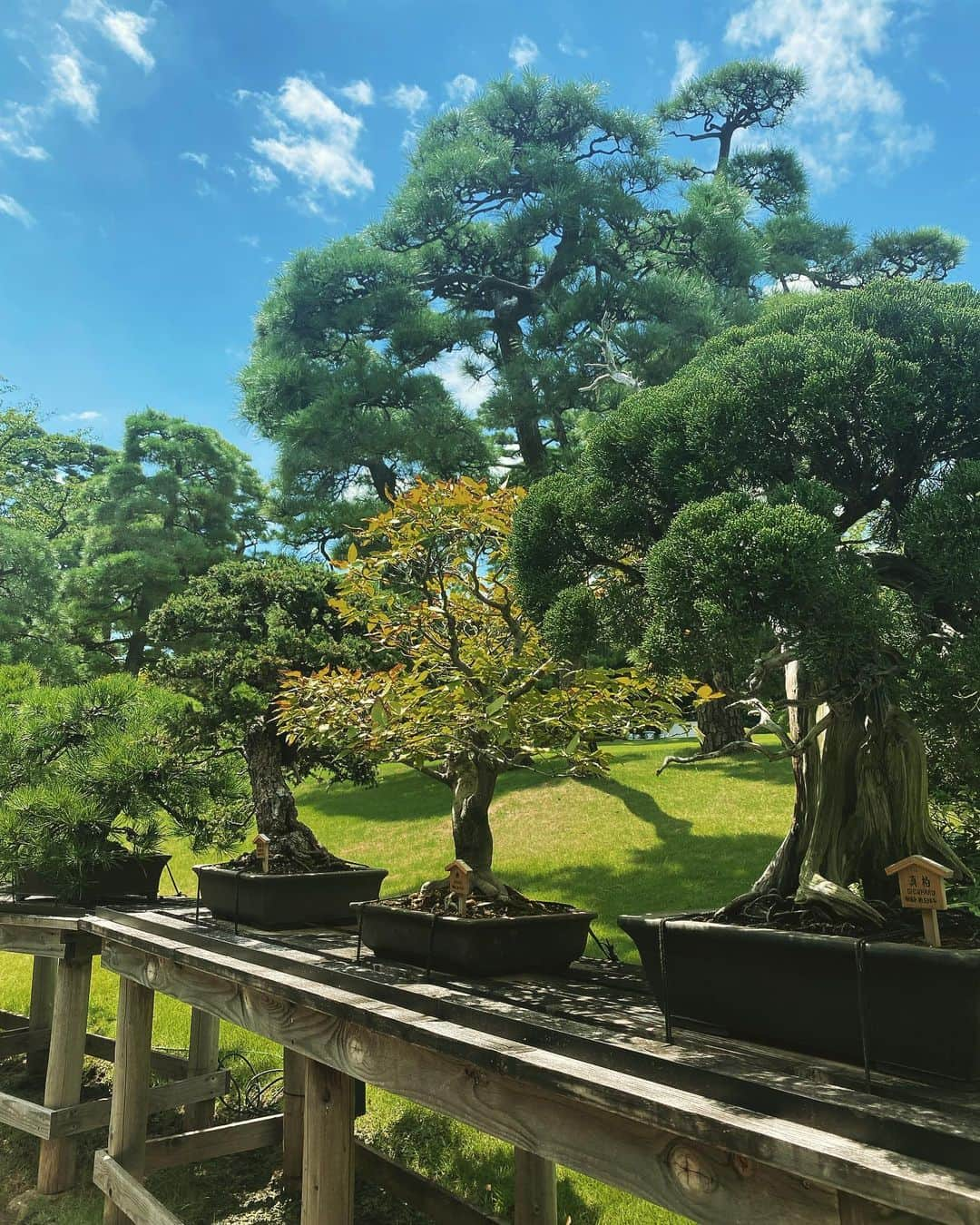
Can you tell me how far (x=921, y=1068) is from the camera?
1.42 m

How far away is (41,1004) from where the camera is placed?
5.18 meters

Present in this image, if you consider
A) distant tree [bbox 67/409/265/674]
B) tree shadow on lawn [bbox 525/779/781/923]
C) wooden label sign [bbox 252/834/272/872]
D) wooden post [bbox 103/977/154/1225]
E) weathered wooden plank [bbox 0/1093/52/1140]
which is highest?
distant tree [bbox 67/409/265/674]

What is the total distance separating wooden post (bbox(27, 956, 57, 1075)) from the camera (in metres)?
5.04

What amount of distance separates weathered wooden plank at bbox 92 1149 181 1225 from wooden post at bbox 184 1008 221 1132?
1060 mm

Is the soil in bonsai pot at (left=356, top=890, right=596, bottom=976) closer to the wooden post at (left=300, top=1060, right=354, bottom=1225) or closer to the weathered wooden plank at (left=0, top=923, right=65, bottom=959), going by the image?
the wooden post at (left=300, top=1060, right=354, bottom=1225)

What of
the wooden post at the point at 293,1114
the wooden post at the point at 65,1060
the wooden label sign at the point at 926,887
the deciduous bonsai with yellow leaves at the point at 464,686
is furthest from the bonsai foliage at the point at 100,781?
the wooden label sign at the point at 926,887

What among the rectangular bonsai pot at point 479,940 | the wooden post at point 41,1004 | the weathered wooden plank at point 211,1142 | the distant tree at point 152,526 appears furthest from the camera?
the distant tree at point 152,526

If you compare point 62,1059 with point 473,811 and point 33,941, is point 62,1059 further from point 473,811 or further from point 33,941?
point 473,811

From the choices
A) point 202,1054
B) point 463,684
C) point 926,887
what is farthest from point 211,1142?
point 926,887

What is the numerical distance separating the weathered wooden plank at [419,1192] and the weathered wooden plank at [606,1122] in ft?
4.34

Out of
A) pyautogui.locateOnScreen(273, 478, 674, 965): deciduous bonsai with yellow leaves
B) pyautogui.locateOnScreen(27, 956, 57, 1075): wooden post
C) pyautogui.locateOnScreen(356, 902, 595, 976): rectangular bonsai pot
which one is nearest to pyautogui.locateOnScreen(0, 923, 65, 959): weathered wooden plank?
pyautogui.locateOnScreen(27, 956, 57, 1075): wooden post

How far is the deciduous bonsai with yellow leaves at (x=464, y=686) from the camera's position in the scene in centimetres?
293

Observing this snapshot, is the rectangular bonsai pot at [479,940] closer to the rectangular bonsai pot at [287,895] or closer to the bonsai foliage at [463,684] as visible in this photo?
the bonsai foliage at [463,684]

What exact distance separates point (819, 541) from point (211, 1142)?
12.3 feet
